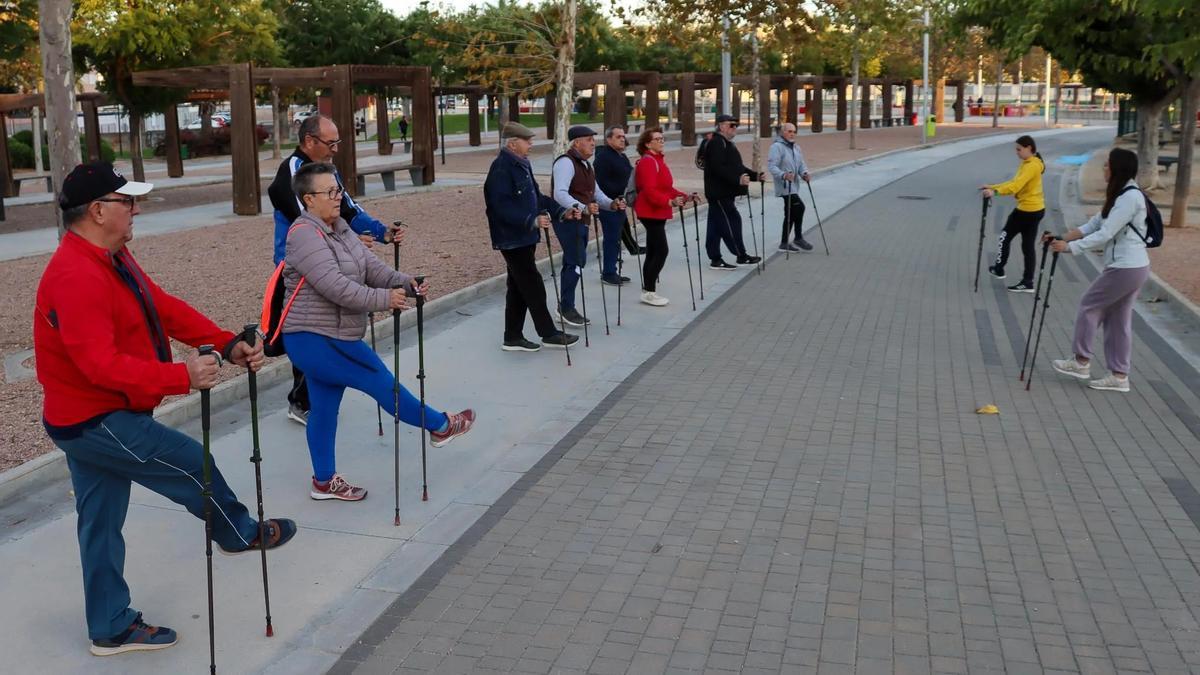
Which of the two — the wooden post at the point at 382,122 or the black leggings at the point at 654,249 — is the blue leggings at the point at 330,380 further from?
the wooden post at the point at 382,122

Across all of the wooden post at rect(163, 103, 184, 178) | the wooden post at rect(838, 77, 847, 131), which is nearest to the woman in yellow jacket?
the wooden post at rect(163, 103, 184, 178)

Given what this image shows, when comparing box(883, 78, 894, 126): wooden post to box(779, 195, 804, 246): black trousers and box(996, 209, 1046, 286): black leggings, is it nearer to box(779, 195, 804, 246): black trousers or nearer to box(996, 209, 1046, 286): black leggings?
box(779, 195, 804, 246): black trousers

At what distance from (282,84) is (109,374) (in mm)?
20897

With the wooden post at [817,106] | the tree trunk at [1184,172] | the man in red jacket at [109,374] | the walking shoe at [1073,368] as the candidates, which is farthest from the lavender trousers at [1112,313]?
the wooden post at [817,106]

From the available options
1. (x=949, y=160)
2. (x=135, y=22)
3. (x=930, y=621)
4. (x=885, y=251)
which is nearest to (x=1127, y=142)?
(x=949, y=160)

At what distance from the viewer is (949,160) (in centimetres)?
3650

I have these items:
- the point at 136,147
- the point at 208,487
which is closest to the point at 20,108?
the point at 136,147

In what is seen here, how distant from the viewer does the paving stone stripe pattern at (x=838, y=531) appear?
4730 mm

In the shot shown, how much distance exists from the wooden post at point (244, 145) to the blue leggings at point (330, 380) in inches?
607

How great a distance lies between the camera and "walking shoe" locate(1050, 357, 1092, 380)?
29.3 ft

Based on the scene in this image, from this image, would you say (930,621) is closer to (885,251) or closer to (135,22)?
(885,251)

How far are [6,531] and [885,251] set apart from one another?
12704 millimetres

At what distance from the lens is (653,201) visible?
1180cm

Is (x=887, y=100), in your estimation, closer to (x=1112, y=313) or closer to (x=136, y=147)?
(x=136, y=147)
